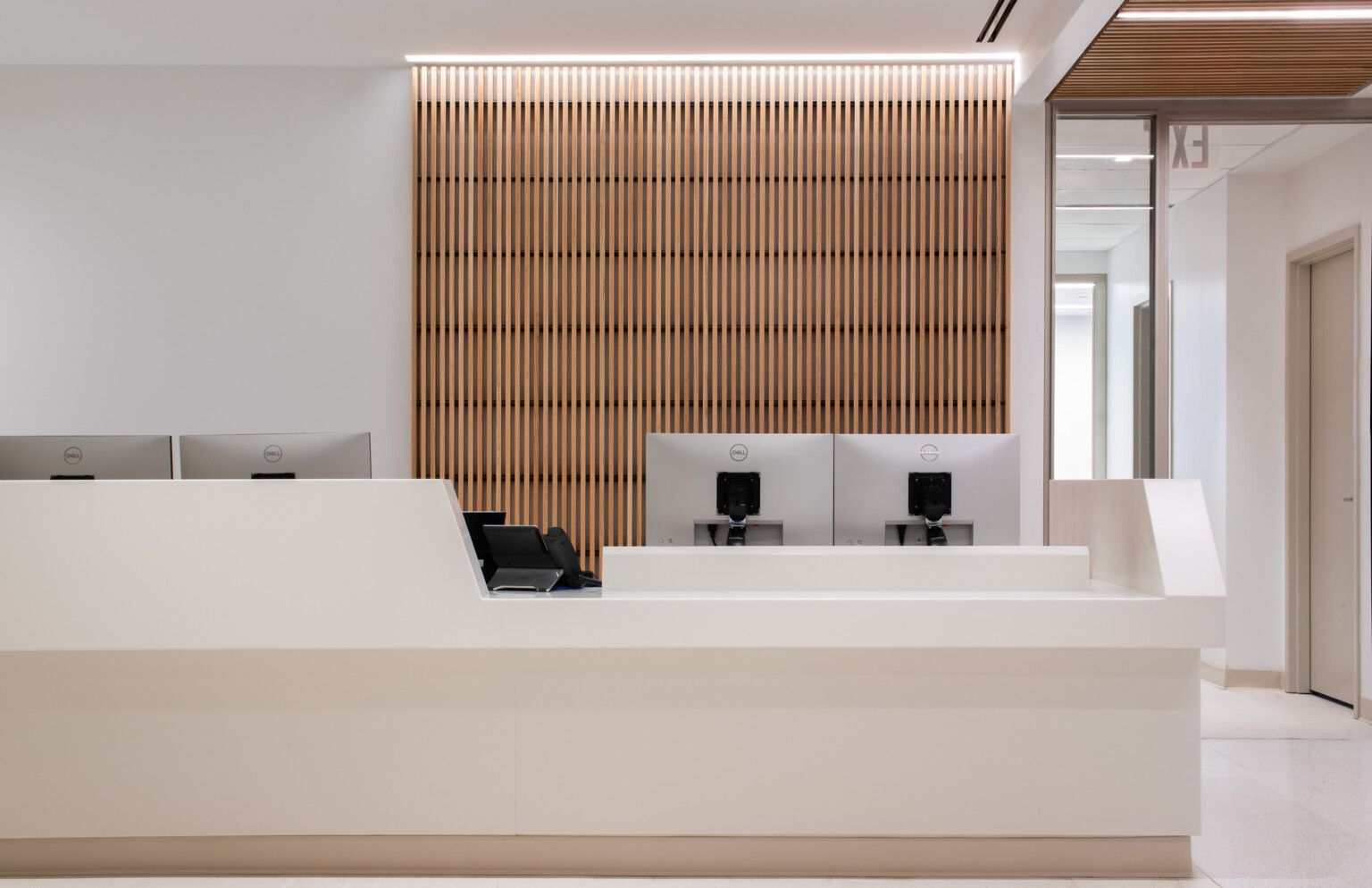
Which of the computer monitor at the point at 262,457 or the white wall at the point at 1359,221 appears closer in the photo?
the computer monitor at the point at 262,457

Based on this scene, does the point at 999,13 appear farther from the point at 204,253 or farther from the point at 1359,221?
the point at 204,253

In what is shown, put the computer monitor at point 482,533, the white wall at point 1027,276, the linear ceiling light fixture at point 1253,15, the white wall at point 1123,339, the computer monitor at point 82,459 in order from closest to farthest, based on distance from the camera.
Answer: the computer monitor at point 82,459, the computer monitor at point 482,533, the linear ceiling light fixture at point 1253,15, the white wall at point 1123,339, the white wall at point 1027,276

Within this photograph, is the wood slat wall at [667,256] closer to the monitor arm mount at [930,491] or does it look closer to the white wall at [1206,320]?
the white wall at [1206,320]

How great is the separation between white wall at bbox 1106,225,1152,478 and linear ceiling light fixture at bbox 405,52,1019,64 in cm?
129

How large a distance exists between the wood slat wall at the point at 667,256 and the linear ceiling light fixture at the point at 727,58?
0.25 feet

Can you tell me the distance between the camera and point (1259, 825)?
10.1ft

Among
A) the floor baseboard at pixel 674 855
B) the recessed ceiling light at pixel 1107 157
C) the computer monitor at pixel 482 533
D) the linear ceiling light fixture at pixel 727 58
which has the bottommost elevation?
the floor baseboard at pixel 674 855

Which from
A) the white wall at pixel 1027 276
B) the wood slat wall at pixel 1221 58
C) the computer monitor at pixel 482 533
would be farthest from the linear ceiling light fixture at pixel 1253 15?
the computer monitor at pixel 482 533

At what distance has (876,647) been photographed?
2.52 metres

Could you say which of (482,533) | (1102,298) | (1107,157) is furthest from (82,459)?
(1107,157)

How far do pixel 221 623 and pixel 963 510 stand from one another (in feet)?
7.83

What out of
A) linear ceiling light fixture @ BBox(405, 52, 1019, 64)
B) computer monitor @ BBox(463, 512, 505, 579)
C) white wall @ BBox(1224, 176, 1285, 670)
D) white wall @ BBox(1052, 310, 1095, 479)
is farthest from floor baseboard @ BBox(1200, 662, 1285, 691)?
computer monitor @ BBox(463, 512, 505, 579)

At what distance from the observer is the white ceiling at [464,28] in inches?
170

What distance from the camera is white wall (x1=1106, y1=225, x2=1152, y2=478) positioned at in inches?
189
